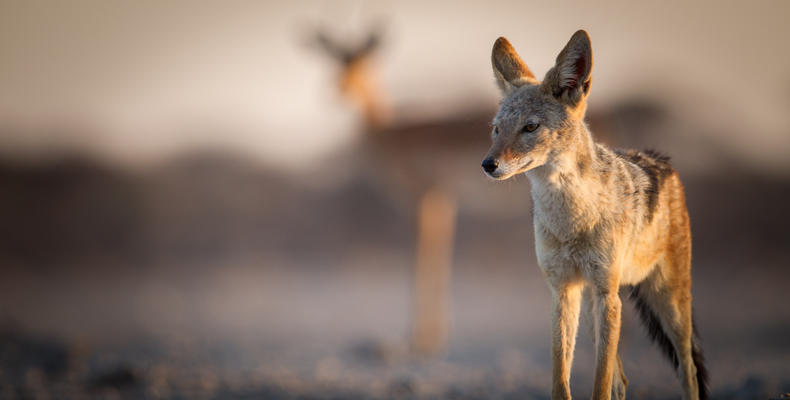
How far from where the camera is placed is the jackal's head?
3164mm

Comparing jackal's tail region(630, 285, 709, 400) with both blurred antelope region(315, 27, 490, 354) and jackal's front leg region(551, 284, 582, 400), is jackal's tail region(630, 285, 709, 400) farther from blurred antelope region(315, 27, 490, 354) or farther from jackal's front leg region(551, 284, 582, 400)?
blurred antelope region(315, 27, 490, 354)

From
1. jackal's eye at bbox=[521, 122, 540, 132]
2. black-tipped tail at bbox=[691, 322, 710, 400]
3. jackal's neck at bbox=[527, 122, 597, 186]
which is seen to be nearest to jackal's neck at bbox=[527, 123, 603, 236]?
jackal's neck at bbox=[527, 122, 597, 186]

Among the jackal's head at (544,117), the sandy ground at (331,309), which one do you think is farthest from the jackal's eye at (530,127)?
the sandy ground at (331,309)

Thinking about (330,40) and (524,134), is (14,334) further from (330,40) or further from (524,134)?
(524,134)

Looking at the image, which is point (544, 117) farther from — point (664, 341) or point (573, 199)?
point (664, 341)

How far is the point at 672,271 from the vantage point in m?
3.95

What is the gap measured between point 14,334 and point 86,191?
48.1 feet

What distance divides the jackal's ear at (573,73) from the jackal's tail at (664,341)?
167cm

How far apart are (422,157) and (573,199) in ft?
24.9

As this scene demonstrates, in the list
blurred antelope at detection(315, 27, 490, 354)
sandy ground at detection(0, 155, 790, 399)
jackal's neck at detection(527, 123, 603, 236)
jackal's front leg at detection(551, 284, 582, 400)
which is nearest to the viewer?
jackal's neck at detection(527, 123, 603, 236)

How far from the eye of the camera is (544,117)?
331 centimetres

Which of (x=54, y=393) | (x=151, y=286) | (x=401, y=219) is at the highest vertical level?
(x=401, y=219)

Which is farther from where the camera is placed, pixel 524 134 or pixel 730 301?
pixel 730 301

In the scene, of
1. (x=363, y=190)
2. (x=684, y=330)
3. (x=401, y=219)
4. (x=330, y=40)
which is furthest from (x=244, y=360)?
(x=363, y=190)
